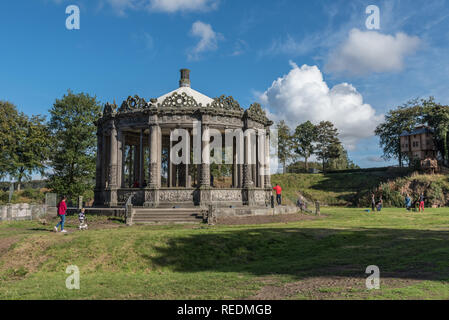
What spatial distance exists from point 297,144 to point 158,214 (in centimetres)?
6038

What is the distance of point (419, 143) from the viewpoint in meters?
57.8

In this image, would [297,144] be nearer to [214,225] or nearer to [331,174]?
[331,174]

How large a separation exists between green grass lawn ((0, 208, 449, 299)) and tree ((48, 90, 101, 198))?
2647 cm

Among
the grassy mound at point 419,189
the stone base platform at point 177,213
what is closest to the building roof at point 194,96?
the stone base platform at point 177,213

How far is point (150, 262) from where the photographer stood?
1165 centimetres

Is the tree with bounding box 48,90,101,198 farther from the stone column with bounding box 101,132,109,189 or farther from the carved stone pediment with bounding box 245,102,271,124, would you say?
the carved stone pediment with bounding box 245,102,271,124

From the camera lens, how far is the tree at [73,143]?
126ft

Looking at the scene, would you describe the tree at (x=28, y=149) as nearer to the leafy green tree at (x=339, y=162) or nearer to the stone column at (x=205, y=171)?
the stone column at (x=205, y=171)

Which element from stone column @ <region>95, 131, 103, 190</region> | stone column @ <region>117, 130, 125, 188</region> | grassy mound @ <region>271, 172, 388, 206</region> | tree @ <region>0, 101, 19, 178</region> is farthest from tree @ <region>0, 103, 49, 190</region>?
grassy mound @ <region>271, 172, 388, 206</region>

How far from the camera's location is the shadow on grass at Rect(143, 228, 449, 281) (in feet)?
29.6

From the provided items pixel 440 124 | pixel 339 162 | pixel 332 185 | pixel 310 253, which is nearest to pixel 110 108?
pixel 310 253

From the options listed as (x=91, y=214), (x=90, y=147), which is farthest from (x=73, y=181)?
(x=91, y=214)

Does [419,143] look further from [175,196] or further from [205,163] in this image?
[175,196]

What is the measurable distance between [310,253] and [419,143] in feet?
183
